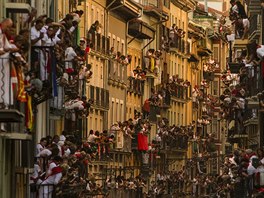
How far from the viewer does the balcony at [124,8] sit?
99869 mm

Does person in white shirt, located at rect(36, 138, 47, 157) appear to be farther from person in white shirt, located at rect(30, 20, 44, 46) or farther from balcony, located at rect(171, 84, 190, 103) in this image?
balcony, located at rect(171, 84, 190, 103)

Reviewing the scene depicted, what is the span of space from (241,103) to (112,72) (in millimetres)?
25928

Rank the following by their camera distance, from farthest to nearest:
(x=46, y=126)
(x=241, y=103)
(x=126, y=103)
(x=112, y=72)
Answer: (x=126, y=103), (x=112, y=72), (x=241, y=103), (x=46, y=126)

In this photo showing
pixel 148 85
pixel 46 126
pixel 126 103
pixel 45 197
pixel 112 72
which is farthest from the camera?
pixel 148 85

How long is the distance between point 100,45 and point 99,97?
250cm

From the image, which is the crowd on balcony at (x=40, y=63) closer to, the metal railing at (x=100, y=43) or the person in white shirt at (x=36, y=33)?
→ the person in white shirt at (x=36, y=33)

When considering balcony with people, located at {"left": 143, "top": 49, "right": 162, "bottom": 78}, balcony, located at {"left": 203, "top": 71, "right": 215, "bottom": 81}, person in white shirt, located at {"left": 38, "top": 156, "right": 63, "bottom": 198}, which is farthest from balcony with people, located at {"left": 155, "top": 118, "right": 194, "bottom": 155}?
person in white shirt, located at {"left": 38, "top": 156, "right": 63, "bottom": 198}

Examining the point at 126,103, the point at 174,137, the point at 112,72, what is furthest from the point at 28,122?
the point at 174,137

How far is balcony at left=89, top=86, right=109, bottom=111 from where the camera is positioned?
93375 millimetres

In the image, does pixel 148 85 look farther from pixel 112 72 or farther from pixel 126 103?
pixel 112 72

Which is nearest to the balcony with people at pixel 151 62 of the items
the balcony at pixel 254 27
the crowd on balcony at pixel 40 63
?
the balcony at pixel 254 27

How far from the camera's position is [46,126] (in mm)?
59719

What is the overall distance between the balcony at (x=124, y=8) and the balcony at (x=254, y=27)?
51.1 feet

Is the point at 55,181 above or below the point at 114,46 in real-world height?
below
